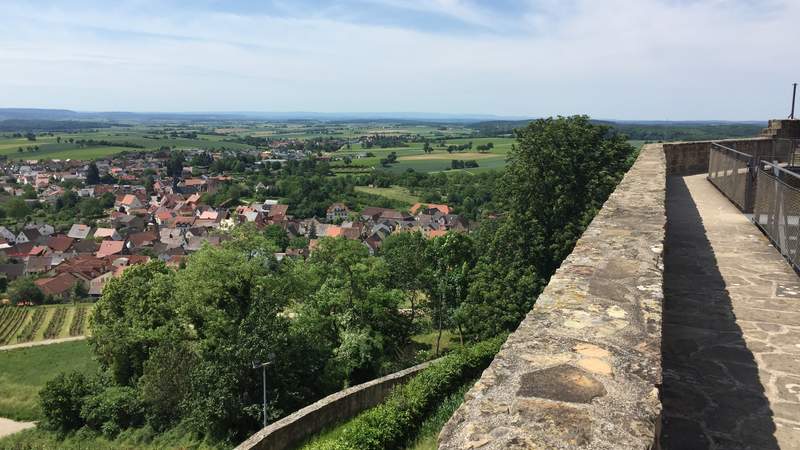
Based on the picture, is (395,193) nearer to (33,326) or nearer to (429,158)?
(429,158)

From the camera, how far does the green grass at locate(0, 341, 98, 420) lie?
27.5 m

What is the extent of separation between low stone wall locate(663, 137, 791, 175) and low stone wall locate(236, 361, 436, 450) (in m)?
9.09

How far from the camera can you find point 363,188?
370 ft

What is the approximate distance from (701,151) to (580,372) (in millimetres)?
15939

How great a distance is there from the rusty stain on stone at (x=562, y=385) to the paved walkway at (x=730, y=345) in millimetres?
1136

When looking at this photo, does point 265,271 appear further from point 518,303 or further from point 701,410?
point 701,410

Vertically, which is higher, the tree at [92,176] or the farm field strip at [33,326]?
the tree at [92,176]

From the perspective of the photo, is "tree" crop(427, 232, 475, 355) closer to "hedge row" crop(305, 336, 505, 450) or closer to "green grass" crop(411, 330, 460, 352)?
"green grass" crop(411, 330, 460, 352)

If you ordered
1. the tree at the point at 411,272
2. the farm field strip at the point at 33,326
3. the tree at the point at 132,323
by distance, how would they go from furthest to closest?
1. the farm field strip at the point at 33,326
2. the tree at the point at 411,272
3. the tree at the point at 132,323

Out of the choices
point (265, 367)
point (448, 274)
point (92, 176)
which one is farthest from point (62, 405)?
point (92, 176)

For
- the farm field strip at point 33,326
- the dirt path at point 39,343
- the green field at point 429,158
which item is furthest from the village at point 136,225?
the green field at point 429,158

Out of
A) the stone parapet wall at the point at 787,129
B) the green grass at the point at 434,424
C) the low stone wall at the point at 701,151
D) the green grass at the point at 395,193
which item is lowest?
the green grass at the point at 395,193

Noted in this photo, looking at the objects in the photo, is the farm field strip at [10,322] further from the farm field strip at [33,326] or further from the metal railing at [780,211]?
the metal railing at [780,211]

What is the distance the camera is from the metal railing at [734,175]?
9.52 meters
